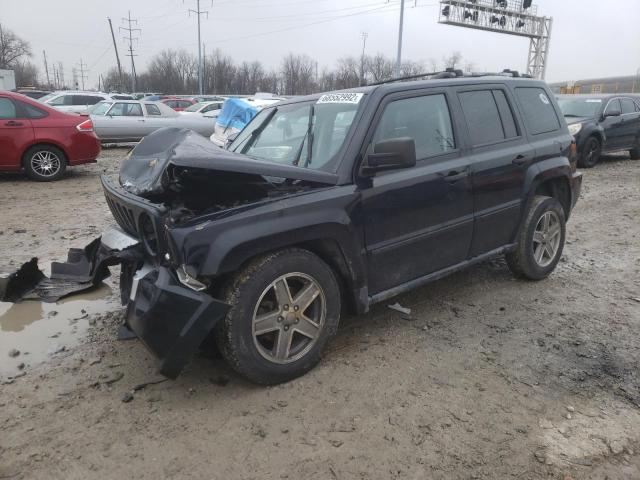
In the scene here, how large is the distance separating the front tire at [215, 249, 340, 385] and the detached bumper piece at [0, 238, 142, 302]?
157 centimetres

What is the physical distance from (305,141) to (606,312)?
2836 mm

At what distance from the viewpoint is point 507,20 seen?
120ft

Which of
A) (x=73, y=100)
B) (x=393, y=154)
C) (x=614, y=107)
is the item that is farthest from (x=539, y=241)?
(x=73, y=100)

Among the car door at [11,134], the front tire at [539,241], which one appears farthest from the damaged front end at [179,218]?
the car door at [11,134]

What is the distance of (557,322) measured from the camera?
393 centimetres

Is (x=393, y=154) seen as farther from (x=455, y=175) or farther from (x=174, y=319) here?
(x=174, y=319)

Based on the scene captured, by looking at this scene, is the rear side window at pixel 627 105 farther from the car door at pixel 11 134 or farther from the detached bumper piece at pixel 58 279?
the car door at pixel 11 134

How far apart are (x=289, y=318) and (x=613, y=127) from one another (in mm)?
12583

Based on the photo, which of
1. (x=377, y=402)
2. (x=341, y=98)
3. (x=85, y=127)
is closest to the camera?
(x=377, y=402)

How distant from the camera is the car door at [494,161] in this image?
3.96 m

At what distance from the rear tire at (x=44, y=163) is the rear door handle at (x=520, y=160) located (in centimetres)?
895

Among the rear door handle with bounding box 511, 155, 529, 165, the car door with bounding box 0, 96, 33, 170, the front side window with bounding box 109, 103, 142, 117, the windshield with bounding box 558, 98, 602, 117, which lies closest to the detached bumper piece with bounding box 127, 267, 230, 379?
the rear door handle with bounding box 511, 155, 529, 165

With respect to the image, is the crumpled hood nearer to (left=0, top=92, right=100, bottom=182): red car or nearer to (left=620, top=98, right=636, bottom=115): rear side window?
(left=0, top=92, right=100, bottom=182): red car

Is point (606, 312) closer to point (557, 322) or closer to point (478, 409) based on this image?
point (557, 322)
